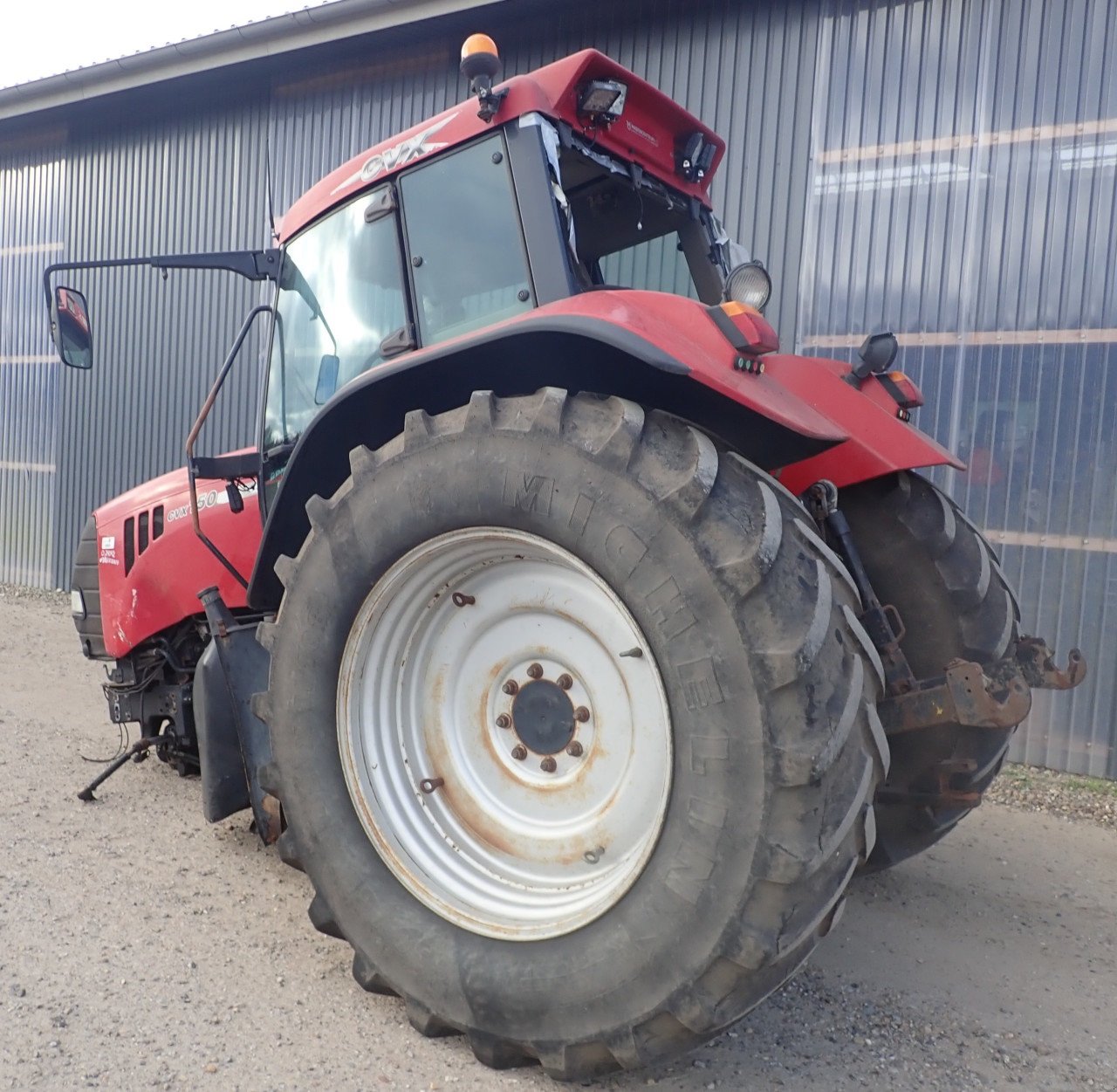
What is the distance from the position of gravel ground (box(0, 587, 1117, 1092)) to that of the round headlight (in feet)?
5.89

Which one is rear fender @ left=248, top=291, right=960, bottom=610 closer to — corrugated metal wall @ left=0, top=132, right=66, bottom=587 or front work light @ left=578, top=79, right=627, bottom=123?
front work light @ left=578, top=79, right=627, bottom=123

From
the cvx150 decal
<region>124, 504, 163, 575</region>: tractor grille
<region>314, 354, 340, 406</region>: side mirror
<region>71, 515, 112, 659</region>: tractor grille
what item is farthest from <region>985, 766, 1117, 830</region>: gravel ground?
<region>71, 515, 112, 659</region>: tractor grille

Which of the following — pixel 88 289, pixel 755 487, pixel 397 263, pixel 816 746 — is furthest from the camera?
pixel 88 289

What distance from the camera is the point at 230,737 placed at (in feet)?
9.52

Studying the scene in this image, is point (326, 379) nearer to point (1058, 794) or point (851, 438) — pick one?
point (851, 438)

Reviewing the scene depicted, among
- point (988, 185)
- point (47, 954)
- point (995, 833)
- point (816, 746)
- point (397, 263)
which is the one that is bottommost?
point (995, 833)

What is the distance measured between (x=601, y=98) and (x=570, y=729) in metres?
1.70

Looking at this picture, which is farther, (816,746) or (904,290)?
(904,290)

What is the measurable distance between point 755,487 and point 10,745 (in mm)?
3849

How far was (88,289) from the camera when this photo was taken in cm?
916

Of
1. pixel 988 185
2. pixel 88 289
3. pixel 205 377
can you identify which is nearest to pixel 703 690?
pixel 988 185

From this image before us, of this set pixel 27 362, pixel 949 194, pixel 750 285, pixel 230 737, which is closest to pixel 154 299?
pixel 27 362

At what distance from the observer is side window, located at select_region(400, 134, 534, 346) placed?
8.18ft

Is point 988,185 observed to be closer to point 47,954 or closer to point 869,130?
point 869,130
